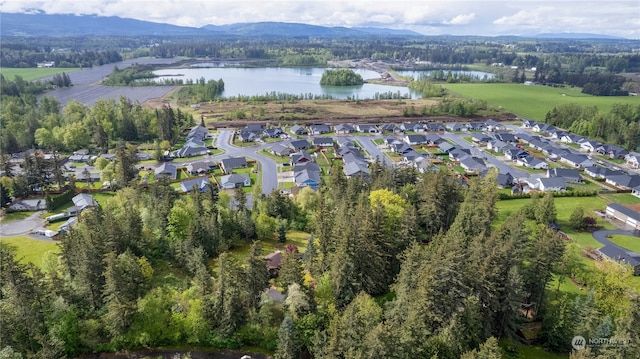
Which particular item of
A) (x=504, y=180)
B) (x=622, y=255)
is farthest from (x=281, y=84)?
(x=622, y=255)

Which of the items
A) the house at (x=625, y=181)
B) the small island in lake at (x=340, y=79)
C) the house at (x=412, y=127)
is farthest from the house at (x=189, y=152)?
the small island in lake at (x=340, y=79)

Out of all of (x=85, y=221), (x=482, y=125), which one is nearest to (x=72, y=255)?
(x=85, y=221)

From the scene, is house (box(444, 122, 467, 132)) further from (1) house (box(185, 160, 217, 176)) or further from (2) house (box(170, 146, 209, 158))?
(1) house (box(185, 160, 217, 176))

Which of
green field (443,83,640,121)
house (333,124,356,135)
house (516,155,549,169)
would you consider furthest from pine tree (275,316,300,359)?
green field (443,83,640,121)

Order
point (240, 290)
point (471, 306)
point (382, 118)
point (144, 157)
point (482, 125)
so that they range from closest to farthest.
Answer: point (471, 306), point (240, 290), point (144, 157), point (482, 125), point (382, 118)

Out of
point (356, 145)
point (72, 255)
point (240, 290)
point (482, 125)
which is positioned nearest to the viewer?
point (240, 290)

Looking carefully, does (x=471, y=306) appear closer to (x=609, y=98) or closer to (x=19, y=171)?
(x=19, y=171)
